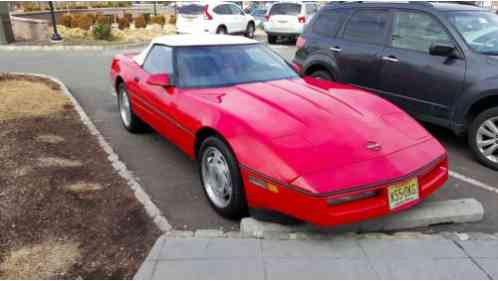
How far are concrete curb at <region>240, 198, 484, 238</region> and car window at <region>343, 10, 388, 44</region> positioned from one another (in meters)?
2.77

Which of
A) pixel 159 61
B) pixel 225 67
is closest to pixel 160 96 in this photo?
pixel 159 61

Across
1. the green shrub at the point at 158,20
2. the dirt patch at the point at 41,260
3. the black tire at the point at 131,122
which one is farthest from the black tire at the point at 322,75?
the green shrub at the point at 158,20

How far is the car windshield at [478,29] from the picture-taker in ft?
15.3

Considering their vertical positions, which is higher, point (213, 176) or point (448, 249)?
point (213, 176)

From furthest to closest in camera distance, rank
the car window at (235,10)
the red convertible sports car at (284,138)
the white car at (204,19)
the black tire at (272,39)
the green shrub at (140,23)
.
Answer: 1. the green shrub at (140,23)
2. the car window at (235,10)
3. the black tire at (272,39)
4. the white car at (204,19)
5. the red convertible sports car at (284,138)

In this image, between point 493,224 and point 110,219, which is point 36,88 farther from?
point 493,224

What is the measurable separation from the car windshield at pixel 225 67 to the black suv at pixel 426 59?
147cm

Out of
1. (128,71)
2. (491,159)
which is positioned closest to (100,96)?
(128,71)

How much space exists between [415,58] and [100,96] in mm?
5826

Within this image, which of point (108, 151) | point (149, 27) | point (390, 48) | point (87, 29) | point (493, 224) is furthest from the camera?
point (149, 27)

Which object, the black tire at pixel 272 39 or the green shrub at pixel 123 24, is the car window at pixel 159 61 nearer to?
the black tire at pixel 272 39

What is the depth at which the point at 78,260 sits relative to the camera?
289 centimetres

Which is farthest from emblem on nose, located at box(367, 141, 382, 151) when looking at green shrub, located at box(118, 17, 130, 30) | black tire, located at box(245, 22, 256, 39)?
green shrub, located at box(118, 17, 130, 30)

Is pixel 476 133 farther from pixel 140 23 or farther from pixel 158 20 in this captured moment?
pixel 158 20
